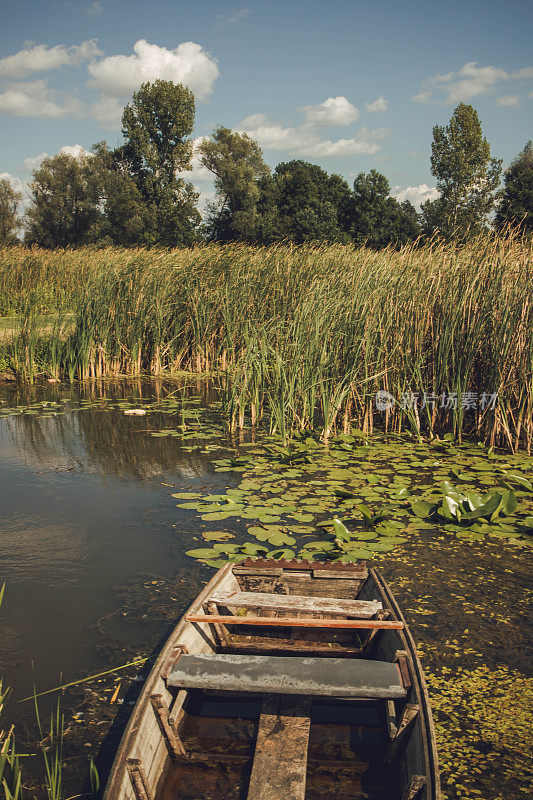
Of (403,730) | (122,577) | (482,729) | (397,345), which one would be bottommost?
(482,729)

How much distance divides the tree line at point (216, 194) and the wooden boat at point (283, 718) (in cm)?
2572

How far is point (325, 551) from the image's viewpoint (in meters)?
3.31

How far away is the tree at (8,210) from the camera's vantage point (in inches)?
1419

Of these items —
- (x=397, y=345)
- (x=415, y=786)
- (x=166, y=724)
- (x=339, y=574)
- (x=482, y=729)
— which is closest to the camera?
(x=415, y=786)

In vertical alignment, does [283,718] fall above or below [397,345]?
below

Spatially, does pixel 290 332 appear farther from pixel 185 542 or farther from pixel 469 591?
pixel 469 591

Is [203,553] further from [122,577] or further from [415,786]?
[415,786]

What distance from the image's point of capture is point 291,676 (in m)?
1.82

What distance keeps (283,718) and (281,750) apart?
0.14 m

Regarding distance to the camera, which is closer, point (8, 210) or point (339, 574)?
point (339, 574)

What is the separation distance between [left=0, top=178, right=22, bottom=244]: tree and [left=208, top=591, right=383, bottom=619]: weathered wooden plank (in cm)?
3853

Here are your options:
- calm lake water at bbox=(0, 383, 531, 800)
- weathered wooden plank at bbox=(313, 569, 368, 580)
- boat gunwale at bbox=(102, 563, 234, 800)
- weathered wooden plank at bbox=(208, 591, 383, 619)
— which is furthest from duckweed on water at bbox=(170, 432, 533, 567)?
boat gunwale at bbox=(102, 563, 234, 800)

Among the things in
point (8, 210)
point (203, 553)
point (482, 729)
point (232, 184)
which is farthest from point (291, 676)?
point (8, 210)

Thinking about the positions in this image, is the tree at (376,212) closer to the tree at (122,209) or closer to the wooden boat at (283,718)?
the tree at (122,209)
